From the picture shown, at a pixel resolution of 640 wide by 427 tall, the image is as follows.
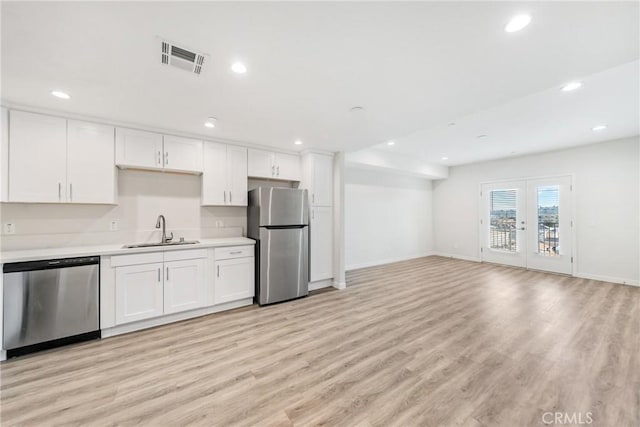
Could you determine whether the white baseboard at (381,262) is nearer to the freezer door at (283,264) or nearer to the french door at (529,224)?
the french door at (529,224)

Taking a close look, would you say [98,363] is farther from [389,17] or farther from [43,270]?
[389,17]

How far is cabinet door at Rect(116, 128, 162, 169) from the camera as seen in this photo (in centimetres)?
296

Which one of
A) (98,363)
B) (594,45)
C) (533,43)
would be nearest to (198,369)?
(98,363)

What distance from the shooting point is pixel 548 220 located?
211 inches

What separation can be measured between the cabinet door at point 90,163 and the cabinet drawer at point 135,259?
0.75 metres

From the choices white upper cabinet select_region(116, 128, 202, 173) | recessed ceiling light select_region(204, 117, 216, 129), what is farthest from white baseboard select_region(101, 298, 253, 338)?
recessed ceiling light select_region(204, 117, 216, 129)

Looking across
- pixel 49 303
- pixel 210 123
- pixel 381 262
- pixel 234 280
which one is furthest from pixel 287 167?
pixel 381 262

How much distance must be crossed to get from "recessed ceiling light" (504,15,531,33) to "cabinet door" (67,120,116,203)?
3981 millimetres

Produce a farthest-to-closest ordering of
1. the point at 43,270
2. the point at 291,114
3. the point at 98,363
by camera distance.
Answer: the point at 291,114 → the point at 43,270 → the point at 98,363

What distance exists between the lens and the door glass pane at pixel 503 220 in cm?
591

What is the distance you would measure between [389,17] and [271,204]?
2.68 meters

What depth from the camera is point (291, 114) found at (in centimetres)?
Result: 276

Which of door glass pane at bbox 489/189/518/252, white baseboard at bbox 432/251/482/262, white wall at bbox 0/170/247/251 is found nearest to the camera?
white wall at bbox 0/170/247/251

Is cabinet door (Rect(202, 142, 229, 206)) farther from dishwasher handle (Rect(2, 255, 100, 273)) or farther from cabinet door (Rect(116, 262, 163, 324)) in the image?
dishwasher handle (Rect(2, 255, 100, 273))
